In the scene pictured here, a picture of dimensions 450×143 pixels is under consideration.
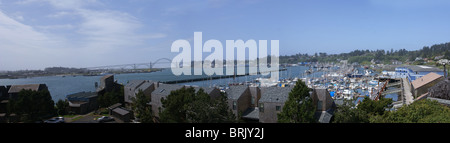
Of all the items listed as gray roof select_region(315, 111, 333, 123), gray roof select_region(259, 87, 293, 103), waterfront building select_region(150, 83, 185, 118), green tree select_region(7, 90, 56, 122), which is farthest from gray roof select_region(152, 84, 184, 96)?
gray roof select_region(315, 111, 333, 123)

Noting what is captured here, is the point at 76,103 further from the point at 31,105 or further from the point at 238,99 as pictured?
the point at 238,99

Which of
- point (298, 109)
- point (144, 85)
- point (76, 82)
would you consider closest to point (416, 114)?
point (298, 109)

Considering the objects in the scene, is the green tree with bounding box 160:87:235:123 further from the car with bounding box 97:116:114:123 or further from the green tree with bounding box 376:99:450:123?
the car with bounding box 97:116:114:123

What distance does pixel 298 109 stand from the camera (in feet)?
37.0

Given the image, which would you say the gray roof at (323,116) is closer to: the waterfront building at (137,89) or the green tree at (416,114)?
the green tree at (416,114)

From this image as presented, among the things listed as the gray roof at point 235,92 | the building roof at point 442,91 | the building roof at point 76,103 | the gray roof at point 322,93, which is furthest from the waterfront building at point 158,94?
the building roof at point 442,91

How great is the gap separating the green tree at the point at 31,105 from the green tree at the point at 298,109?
62.8ft

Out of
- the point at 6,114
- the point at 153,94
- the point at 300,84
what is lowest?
the point at 6,114

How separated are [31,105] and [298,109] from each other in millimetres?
21137

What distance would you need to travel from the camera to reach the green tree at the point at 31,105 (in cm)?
1850
